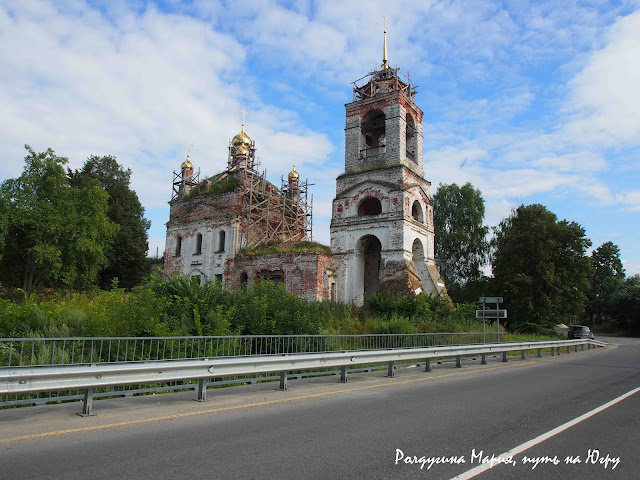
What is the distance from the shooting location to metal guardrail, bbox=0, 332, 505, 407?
7824mm

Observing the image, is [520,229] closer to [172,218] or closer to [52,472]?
[172,218]

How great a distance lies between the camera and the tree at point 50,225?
31328mm

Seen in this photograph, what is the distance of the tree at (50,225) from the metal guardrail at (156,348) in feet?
A: 79.9

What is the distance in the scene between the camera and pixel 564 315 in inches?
1426

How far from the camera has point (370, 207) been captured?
108 ft

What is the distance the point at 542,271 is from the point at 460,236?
11.5m

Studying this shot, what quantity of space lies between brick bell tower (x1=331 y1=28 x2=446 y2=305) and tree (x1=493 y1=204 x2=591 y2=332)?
8897mm

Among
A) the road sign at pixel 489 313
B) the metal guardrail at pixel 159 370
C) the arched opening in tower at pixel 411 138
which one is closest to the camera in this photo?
the metal guardrail at pixel 159 370

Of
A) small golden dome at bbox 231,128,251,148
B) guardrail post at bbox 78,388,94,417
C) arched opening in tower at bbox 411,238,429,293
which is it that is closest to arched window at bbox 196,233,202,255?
small golden dome at bbox 231,128,251,148

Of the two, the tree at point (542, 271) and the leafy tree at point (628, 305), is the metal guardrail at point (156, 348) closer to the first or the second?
the tree at point (542, 271)

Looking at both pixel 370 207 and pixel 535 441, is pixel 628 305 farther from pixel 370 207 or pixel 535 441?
pixel 535 441

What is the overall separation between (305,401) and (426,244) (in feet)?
82.0

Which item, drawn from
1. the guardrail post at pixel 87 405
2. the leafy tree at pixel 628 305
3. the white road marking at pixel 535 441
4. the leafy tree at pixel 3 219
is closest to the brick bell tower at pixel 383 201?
the white road marking at pixel 535 441

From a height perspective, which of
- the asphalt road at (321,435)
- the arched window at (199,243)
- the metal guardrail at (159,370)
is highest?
the arched window at (199,243)
